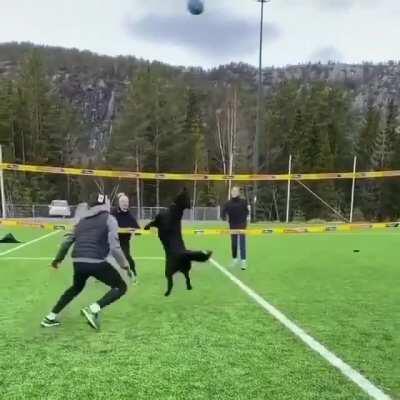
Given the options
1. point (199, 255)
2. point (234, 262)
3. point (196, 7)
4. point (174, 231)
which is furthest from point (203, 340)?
point (196, 7)

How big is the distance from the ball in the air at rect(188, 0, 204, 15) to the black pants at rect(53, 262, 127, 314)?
812cm

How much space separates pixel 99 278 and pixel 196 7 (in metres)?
8.28

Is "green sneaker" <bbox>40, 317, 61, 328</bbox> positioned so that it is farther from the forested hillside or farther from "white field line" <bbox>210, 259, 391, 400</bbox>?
the forested hillside

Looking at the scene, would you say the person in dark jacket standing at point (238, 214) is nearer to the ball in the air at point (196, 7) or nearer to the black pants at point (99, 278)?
the ball in the air at point (196, 7)

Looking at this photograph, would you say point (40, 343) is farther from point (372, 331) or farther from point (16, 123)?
point (16, 123)

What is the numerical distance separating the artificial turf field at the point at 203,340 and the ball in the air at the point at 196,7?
19.9 ft

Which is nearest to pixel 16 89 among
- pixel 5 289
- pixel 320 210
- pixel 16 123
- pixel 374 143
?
pixel 16 123

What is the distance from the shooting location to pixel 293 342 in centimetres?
615

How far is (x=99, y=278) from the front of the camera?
6.84 m

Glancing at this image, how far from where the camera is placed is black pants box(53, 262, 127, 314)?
22.0ft

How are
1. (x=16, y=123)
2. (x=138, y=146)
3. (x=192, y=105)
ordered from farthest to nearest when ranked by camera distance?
(x=192, y=105)
(x=16, y=123)
(x=138, y=146)

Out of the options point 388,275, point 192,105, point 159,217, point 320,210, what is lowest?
point 320,210

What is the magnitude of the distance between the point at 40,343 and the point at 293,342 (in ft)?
9.10

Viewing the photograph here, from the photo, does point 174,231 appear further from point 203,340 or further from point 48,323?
point 203,340
